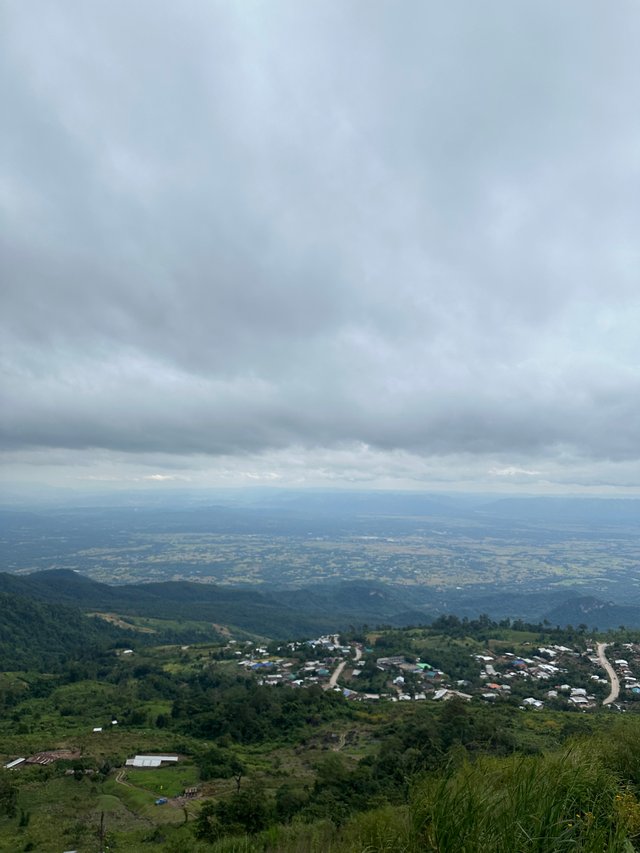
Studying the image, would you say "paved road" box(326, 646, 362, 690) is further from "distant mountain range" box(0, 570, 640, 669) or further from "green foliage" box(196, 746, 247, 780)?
"distant mountain range" box(0, 570, 640, 669)

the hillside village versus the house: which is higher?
the house

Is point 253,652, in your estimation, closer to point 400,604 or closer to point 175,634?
point 175,634

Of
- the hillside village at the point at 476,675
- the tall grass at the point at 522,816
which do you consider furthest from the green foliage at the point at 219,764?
the tall grass at the point at 522,816

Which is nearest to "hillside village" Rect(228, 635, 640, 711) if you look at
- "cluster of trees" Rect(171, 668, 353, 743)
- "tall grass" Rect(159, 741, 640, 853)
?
"cluster of trees" Rect(171, 668, 353, 743)

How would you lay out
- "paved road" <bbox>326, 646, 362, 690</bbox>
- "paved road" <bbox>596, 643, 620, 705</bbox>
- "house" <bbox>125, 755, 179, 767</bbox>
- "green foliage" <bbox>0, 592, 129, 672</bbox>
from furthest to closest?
"green foliage" <bbox>0, 592, 129, 672</bbox>
"paved road" <bbox>326, 646, 362, 690</bbox>
"paved road" <bbox>596, 643, 620, 705</bbox>
"house" <bbox>125, 755, 179, 767</bbox>

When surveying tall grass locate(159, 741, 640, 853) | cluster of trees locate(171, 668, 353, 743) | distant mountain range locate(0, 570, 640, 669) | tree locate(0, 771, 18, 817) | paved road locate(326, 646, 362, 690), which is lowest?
distant mountain range locate(0, 570, 640, 669)

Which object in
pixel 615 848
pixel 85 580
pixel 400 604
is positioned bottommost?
pixel 400 604

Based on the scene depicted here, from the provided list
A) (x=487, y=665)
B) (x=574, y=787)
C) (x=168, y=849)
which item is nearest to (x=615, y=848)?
(x=574, y=787)

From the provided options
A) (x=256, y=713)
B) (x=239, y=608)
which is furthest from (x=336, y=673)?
(x=239, y=608)

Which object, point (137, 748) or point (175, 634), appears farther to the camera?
point (175, 634)
